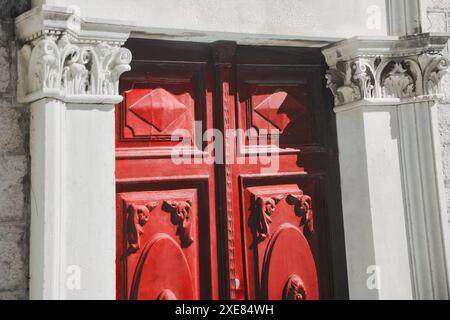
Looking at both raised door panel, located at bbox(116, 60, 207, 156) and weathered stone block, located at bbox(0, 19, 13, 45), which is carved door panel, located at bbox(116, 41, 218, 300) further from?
weathered stone block, located at bbox(0, 19, 13, 45)

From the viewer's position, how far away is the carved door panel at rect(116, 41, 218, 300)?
2488 millimetres

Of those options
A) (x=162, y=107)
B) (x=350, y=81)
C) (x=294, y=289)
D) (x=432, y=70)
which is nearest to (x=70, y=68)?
(x=162, y=107)

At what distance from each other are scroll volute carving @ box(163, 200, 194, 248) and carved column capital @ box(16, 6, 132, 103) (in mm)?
656

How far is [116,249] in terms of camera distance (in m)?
2.45

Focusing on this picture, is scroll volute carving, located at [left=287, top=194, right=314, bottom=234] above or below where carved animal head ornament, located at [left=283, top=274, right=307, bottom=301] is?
above

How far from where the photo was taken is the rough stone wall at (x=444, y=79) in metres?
2.89

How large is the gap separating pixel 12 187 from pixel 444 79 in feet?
8.58

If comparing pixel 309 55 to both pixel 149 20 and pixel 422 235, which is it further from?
pixel 422 235

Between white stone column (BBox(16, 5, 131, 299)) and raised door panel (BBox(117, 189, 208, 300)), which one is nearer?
white stone column (BBox(16, 5, 131, 299))

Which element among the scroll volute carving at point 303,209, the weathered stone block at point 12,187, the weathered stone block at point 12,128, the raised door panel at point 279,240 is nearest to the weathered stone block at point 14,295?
the weathered stone block at point 12,187

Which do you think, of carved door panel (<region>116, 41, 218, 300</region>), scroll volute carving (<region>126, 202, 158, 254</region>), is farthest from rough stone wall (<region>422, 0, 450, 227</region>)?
scroll volute carving (<region>126, 202, 158, 254</region>)

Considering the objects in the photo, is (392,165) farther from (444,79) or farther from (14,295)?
(14,295)

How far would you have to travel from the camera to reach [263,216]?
8.87ft

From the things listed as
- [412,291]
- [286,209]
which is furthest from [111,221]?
[412,291]
